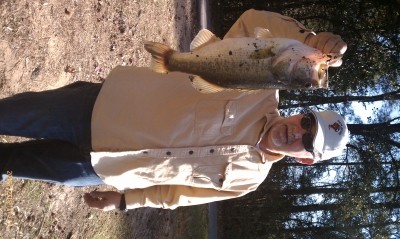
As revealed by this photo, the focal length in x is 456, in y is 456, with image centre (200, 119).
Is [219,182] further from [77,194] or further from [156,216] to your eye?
[156,216]

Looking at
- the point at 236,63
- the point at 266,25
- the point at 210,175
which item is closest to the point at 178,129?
the point at 210,175

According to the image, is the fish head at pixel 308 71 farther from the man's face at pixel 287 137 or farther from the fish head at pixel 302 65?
the man's face at pixel 287 137

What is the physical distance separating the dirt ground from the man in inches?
44.2

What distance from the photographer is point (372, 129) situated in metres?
11.5

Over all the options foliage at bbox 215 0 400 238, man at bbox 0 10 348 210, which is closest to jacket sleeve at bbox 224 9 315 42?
man at bbox 0 10 348 210

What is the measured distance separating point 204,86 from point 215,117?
23 centimetres

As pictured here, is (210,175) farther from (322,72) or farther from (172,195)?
(322,72)

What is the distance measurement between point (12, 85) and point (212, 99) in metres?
2.19

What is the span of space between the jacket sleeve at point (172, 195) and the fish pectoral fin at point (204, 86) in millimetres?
814

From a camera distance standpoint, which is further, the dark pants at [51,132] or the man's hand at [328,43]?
the dark pants at [51,132]

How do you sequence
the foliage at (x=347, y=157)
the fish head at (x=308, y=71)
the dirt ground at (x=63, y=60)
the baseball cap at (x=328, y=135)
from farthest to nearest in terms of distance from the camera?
the foliage at (x=347, y=157) < the dirt ground at (x=63, y=60) < the baseball cap at (x=328, y=135) < the fish head at (x=308, y=71)

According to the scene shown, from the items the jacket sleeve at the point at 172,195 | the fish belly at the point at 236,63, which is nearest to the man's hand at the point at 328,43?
the fish belly at the point at 236,63

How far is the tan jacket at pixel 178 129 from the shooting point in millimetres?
2775

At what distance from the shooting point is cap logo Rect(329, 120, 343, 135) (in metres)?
3.10
